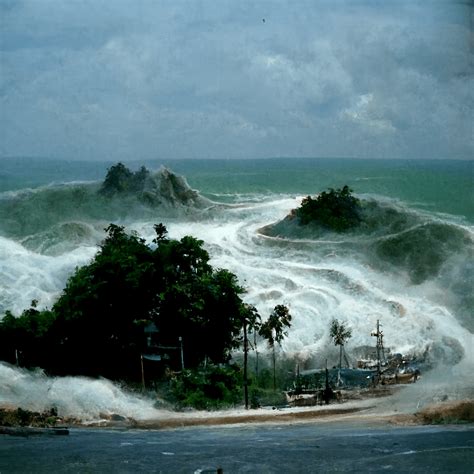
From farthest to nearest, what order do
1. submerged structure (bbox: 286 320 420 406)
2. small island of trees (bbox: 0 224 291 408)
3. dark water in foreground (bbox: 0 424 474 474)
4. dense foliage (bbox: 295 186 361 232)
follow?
dense foliage (bbox: 295 186 361 232), small island of trees (bbox: 0 224 291 408), submerged structure (bbox: 286 320 420 406), dark water in foreground (bbox: 0 424 474 474)

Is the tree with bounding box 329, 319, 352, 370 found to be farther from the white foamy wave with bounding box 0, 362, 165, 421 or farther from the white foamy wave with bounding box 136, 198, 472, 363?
the white foamy wave with bounding box 0, 362, 165, 421

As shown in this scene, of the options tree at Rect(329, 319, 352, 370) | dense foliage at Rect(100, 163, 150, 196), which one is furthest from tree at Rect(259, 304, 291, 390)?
dense foliage at Rect(100, 163, 150, 196)

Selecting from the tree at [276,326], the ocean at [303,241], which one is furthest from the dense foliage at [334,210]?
the tree at [276,326]

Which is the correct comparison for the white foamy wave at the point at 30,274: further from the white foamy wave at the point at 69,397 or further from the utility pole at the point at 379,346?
the utility pole at the point at 379,346

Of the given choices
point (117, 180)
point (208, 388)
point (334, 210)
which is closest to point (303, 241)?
point (334, 210)

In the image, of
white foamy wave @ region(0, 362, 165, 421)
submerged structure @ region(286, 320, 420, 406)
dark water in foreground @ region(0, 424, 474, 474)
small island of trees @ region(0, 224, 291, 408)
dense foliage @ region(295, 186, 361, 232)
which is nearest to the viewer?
dark water in foreground @ region(0, 424, 474, 474)

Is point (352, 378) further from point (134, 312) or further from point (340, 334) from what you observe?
point (134, 312)
